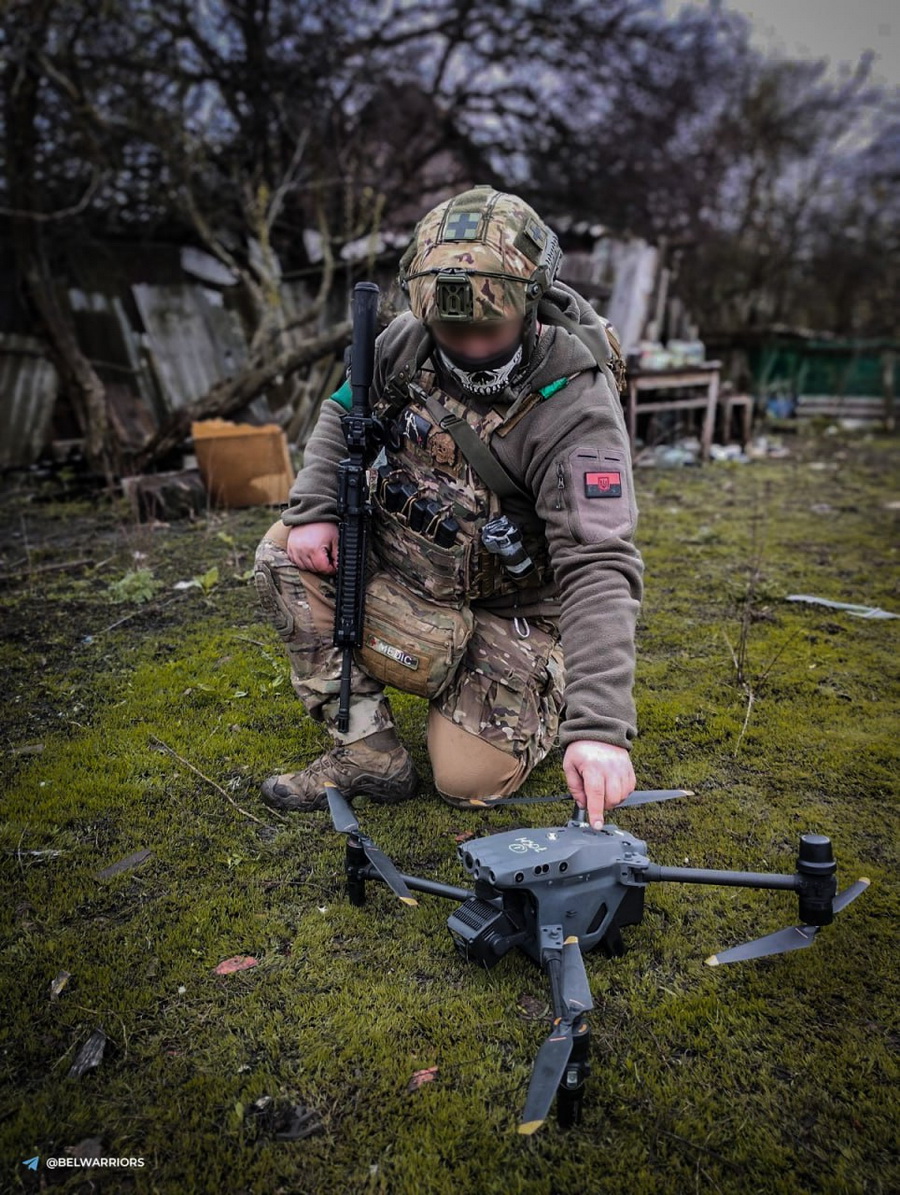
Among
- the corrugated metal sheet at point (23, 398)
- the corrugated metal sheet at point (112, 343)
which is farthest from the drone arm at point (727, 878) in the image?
the corrugated metal sheet at point (112, 343)

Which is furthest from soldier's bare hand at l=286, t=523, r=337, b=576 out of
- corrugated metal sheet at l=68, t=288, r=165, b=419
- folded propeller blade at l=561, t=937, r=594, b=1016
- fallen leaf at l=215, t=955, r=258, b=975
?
corrugated metal sheet at l=68, t=288, r=165, b=419

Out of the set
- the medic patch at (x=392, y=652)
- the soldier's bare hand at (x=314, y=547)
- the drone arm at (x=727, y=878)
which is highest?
the soldier's bare hand at (x=314, y=547)

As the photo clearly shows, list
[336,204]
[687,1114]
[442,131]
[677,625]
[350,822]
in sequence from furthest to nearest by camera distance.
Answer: [442,131] < [336,204] < [677,625] < [350,822] < [687,1114]

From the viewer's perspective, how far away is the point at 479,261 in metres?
2.40

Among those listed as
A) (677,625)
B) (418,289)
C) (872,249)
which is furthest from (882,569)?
(872,249)

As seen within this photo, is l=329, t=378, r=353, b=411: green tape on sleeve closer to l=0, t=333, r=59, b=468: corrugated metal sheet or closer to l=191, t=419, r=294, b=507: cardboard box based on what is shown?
l=191, t=419, r=294, b=507: cardboard box

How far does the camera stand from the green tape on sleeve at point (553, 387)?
2625 mm

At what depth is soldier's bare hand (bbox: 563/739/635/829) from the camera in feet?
6.83

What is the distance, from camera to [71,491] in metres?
7.71

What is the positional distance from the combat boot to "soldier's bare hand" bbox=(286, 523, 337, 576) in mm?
647

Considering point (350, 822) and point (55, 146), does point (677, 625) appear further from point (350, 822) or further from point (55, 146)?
point (55, 146)

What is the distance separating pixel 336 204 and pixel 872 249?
683 inches

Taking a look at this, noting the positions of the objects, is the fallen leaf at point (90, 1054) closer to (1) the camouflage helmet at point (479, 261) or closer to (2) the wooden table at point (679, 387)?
(1) the camouflage helmet at point (479, 261)

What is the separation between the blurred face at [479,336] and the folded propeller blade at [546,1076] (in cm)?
183
